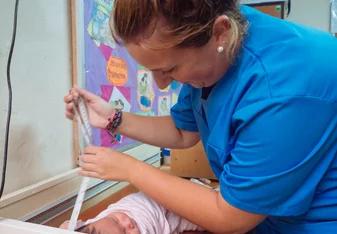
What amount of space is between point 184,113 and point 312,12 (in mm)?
1995

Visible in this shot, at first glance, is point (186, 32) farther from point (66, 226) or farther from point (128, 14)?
point (66, 226)

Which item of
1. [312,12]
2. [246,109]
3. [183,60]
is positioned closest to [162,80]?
[183,60]

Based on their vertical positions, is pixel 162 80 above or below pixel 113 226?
above

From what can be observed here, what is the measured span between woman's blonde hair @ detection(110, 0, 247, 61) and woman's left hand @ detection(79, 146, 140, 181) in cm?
25

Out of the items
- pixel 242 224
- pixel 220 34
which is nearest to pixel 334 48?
pixel 220 34

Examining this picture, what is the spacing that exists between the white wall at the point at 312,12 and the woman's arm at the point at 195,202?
7.33ft

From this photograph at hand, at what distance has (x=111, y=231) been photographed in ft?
2.44

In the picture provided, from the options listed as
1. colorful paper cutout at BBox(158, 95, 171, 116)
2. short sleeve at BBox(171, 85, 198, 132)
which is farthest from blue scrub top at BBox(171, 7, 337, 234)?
colorful paper cutout at BBox(158, 95, 171, 116)

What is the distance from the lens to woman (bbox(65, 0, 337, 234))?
1.74 ft

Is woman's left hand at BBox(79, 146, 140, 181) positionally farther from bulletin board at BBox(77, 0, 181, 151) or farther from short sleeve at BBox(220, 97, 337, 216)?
bulletin board at BBox(77, 0, 181, 151)

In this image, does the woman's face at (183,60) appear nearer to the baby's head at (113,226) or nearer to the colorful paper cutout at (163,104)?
the baby's head at (113,226)

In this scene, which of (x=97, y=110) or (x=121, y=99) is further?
(x=121, y=99)

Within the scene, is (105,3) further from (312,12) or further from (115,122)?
(312,12)

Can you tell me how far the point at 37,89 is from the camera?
0.85 m
